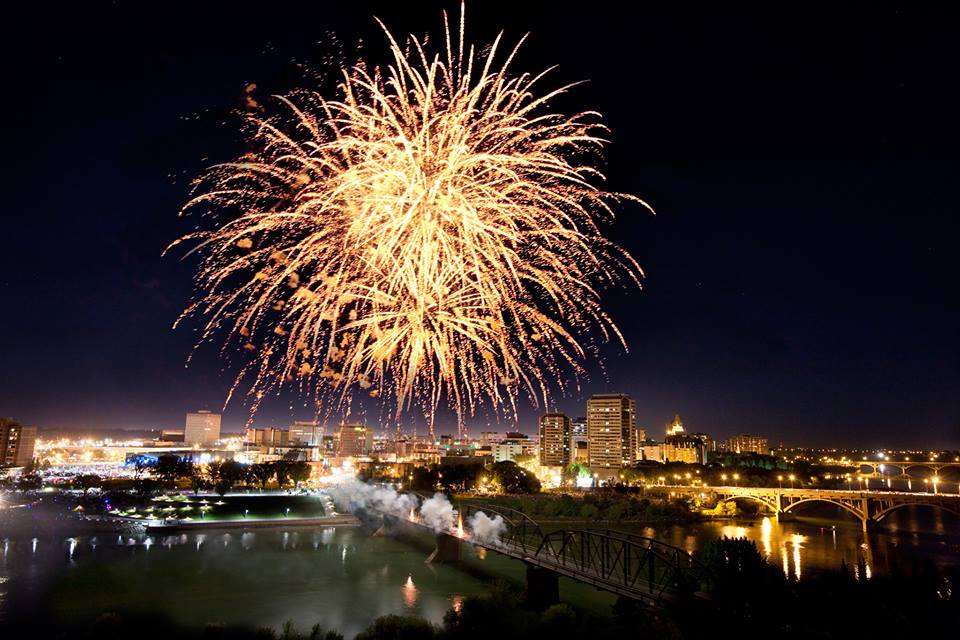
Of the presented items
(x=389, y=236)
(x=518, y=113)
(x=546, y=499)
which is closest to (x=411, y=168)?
(x=389, y=236)

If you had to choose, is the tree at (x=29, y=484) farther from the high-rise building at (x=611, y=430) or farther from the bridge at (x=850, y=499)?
the high-rise building at (x=611, y=430)

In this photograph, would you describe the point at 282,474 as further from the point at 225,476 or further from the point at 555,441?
the point at 555,441

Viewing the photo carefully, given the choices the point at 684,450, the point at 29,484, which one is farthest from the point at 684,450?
the point at 29,484

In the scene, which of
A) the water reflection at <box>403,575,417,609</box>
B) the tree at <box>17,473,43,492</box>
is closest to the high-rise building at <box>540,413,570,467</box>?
the tree at <box>17,473,43,492</box>

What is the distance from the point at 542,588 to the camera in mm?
27531

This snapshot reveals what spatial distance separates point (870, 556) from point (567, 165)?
1977 inches

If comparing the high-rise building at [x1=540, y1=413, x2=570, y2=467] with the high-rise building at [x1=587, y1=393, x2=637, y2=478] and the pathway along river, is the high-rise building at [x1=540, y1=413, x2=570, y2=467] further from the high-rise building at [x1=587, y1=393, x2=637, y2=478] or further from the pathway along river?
the pathway along river

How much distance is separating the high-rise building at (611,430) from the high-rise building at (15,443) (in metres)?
137

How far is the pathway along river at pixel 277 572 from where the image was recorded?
94.1 ft

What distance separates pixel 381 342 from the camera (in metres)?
19.8

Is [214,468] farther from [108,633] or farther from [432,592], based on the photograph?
[108,633]

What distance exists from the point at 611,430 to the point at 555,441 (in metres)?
20.8

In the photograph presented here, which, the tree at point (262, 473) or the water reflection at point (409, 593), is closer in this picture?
the water reflection at point (409, 593)

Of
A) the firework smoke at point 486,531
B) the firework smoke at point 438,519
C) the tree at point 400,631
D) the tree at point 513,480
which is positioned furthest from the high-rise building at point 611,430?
the tree at point 400,631
